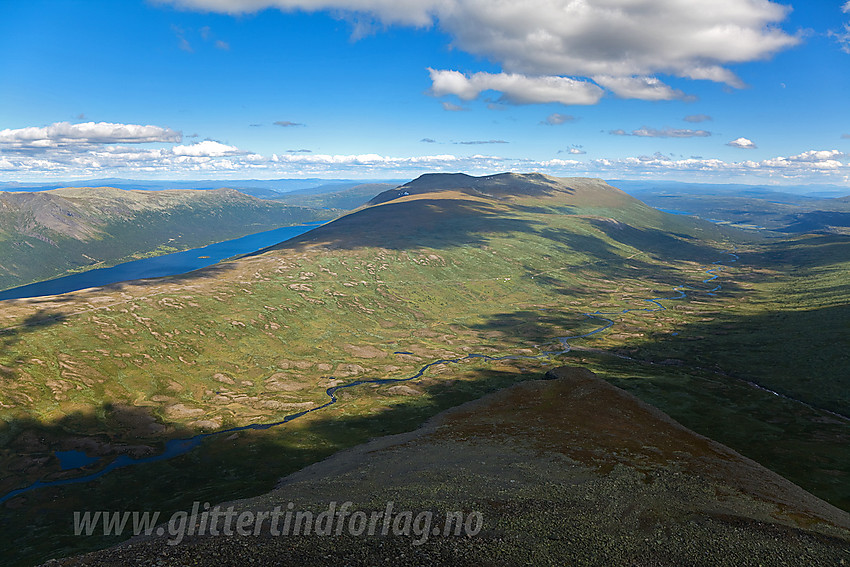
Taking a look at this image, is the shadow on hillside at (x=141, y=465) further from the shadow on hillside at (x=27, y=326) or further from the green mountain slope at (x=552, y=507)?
the shadow on hillside at (x=27, y=326)

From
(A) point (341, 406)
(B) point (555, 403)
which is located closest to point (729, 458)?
(B) point (555, 403)

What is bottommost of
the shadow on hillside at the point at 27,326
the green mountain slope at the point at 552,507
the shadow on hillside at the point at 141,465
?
the shadow on hillside at the point at 141,465

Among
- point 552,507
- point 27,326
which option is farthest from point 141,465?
point 552,507

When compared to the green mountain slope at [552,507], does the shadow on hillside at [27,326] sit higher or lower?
lower

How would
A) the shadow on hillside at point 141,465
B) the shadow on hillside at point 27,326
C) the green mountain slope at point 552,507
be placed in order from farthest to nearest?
1. the shadow on hillside at point 27,326
2. the shadow on hillside at point 141,465
3. the green mountain slope at point 552,507

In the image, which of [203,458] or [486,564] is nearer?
[486,564]

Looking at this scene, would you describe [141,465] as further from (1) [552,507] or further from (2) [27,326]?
(1) [552,507]

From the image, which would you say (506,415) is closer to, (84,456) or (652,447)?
(652,447)

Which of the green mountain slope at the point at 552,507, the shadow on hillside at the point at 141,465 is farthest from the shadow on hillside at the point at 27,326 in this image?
the green mountain slope at the point at 552,507

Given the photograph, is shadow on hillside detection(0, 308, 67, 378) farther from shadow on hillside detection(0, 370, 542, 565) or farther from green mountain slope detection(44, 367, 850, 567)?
green mountain slope detection(44, 367, 850, 567)

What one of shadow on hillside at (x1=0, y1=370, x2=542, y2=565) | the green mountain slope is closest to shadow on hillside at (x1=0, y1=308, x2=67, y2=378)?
shadow on hillside at (x1=0, y1=370, x2=542, y2=565)

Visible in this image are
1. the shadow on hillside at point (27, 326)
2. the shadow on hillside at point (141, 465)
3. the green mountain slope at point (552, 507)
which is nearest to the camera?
the green mountain slope at point (552, 507)
